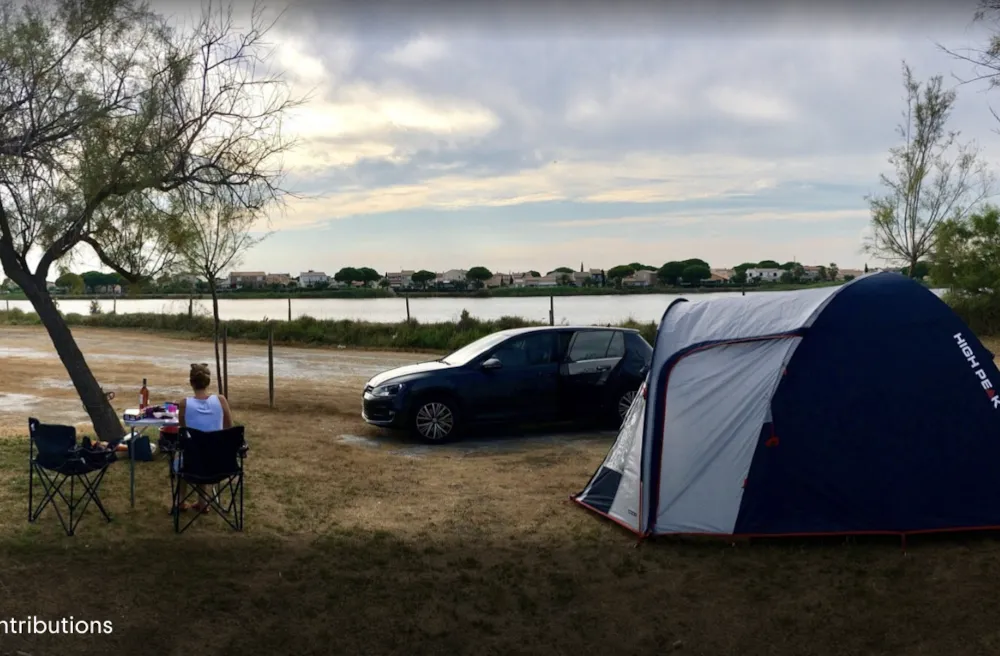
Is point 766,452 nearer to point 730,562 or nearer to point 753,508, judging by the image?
point 753,508

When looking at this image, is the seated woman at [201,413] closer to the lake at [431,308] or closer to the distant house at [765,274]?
the lake at [431,308]

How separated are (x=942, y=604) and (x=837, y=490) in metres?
1.25

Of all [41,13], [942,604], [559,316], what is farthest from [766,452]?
[559,316]

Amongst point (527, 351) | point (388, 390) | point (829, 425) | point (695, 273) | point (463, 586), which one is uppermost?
point (695, 273)

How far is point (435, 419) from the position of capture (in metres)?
10.6

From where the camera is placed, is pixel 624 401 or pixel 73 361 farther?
pixel 624 401

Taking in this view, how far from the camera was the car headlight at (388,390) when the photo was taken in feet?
35.0

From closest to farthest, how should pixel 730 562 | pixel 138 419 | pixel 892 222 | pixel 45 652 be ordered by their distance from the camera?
pixel 45 652 → pixel 730 562 → pixel 138 419 → pixel 892 222

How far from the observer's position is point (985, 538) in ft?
20.2

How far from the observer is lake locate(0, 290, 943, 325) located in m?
26.7

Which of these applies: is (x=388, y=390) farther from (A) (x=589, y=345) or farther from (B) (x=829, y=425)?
(B) (x=829, y=425)

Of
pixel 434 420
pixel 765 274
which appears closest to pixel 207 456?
pixel 434 420

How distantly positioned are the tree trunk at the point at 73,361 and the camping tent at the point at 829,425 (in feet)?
18.4

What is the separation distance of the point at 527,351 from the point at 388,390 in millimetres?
1886
